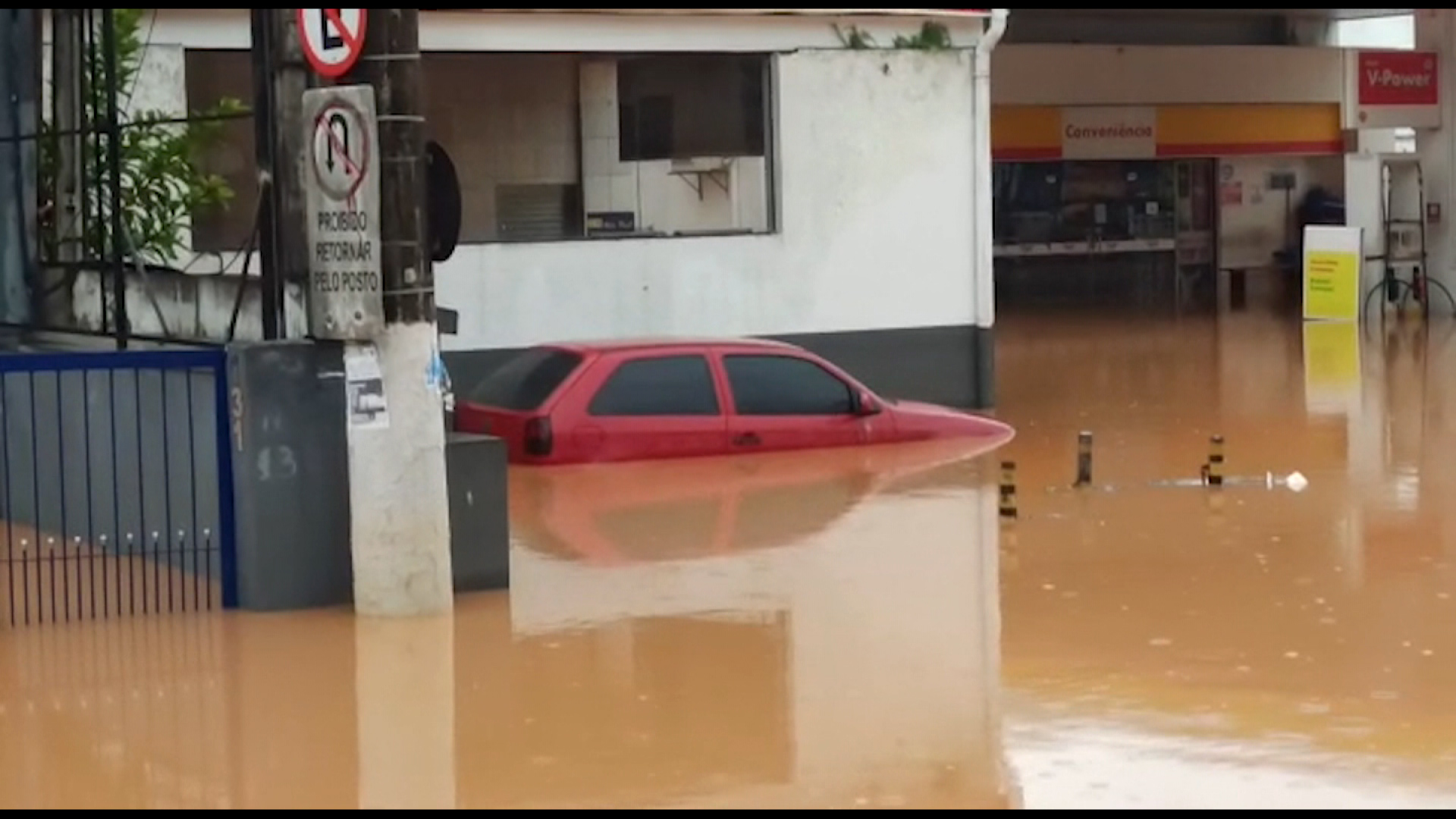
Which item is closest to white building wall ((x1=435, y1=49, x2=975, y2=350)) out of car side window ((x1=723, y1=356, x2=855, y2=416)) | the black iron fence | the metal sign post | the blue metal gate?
car side window ((x1=723, y1=356, x2=855, y2=416))

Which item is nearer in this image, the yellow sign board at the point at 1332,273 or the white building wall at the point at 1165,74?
the yellow sign board at the point at 1332,273

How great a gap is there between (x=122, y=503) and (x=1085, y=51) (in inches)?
1125

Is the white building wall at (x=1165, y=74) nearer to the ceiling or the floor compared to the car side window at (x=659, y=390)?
nearer to the ceiling

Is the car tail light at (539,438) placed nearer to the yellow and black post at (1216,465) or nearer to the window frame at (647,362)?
the window frame at (647,362)

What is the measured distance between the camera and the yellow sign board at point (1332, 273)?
3947 centimetres

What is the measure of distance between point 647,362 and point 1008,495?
4177mm

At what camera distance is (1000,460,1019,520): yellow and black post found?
59.8ft

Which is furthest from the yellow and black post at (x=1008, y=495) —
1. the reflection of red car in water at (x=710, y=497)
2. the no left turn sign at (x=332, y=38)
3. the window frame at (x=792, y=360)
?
the no left turn sign at (x=332, y=38)

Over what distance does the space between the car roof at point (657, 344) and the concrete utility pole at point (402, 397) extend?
278 inches

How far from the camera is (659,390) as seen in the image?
71.2 ft

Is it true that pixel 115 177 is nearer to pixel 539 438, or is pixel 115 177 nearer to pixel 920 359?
pixel 539 438

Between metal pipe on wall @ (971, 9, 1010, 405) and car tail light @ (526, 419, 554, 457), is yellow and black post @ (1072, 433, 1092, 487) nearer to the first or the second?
car tail light @ (526, 419, 554, 457)

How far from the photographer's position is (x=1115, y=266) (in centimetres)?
4691

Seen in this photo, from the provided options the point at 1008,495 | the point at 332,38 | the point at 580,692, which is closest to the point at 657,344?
the point at 1008,495
